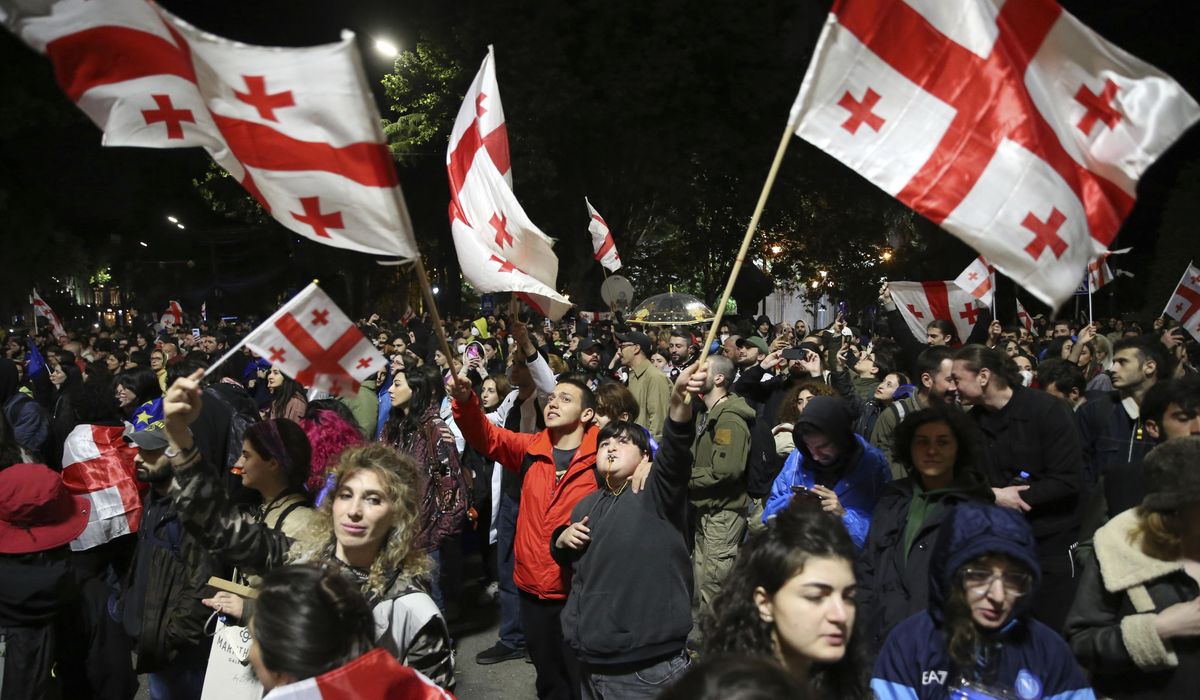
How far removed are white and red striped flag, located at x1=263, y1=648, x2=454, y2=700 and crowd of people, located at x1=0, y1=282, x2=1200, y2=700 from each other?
0.4 inches

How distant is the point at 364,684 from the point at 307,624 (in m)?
0.29

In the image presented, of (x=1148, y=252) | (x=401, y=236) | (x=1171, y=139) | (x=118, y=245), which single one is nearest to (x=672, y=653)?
(x=401, y=236)

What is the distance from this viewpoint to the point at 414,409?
7.54 m

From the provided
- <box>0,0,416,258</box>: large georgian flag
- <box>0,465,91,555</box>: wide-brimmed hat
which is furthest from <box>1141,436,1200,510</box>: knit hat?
<box>0,465,91,555</box>: wide-brimmed hat

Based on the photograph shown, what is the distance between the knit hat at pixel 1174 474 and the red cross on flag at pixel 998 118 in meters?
0.75

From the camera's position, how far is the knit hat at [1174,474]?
129 inches

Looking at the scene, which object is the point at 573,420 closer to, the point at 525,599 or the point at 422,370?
the point at 525,599

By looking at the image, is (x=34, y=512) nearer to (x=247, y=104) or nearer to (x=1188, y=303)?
(x=247, y=104)

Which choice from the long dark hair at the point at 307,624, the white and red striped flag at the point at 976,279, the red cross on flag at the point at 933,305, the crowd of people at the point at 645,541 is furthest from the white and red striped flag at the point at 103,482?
the white and red striped flag at the point at 976,279

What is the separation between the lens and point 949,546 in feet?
10.3

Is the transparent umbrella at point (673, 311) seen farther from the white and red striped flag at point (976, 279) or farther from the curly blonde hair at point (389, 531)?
the curly blonde hair at point (389, 531)

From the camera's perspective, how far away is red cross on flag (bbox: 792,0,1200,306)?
390 centimetres

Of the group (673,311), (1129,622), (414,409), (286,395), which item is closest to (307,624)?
(1129,622)

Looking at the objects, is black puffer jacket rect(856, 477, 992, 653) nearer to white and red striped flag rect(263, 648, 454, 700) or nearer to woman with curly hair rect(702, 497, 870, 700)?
woman with curly hair rect(702, 497, 870, 700)
